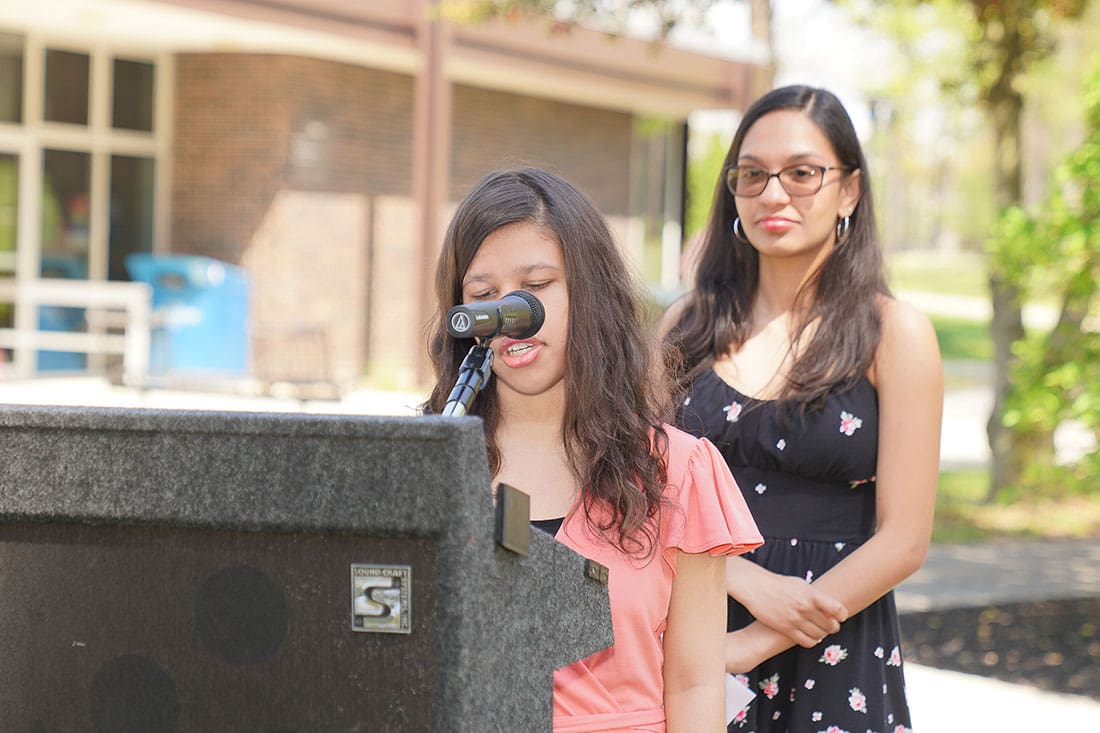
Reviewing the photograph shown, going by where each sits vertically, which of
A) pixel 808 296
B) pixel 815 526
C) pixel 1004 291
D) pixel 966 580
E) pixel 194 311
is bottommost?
pixel 966 580

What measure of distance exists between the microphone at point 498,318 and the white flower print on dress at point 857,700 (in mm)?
1235

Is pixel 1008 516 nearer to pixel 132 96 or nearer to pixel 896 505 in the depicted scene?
pixel 896 505

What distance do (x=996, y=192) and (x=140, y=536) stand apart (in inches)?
390

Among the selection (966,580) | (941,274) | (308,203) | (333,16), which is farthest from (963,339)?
(966,580)

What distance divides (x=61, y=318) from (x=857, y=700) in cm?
1278

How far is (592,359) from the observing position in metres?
2.16

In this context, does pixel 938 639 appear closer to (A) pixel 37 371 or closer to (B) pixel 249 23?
(B) pixel 249 23

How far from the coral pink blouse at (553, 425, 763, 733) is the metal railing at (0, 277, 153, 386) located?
12.0 meters

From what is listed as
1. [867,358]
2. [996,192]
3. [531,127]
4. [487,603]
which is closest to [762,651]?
[867,358]

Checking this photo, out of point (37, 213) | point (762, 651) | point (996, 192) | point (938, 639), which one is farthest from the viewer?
point (37, 213)

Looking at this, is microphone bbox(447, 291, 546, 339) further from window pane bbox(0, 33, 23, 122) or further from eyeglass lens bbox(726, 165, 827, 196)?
window pane bbox(0, 33, 23, 122)

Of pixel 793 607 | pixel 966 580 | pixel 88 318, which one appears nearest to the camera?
pixel 793 607

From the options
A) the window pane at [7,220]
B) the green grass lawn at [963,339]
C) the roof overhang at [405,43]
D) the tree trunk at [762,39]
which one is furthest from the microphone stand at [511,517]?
the green grass lawn at [963,339]

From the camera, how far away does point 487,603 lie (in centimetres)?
141
